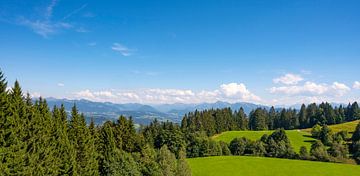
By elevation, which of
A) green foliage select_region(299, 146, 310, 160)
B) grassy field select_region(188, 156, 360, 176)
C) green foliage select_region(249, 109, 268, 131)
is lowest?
grassy field select_region(188, 156, 360, 176)

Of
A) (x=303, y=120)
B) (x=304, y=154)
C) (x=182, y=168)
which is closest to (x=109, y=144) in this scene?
(x=182, y=168)

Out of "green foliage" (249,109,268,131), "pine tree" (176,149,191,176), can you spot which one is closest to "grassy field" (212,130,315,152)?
"green foliage" (249,109,268,131)

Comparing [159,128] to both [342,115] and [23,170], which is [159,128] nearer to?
[23,170]

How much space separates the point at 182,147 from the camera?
9425cm

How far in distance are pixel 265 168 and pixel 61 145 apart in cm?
5104

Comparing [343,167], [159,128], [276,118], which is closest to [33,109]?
[343,167]

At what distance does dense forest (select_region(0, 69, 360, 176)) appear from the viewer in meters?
28.6

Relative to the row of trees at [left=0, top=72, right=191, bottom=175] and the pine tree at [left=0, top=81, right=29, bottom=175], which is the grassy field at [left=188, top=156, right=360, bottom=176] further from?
the pine tree at [left=0, top=81, right=29, bottom=175]

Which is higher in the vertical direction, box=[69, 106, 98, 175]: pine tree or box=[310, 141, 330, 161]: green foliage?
box=[69, 106, 98, 175]: pine tree

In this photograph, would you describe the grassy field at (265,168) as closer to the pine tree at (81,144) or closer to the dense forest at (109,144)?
the dense forest at (109,144)

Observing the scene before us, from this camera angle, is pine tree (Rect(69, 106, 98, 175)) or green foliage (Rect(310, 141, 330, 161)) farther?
green foliage (Rect(310, 141, 330, 161))

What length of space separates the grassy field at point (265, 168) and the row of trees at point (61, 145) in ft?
54.4

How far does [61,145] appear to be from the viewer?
38.2m

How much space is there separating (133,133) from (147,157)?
22.2 ft
